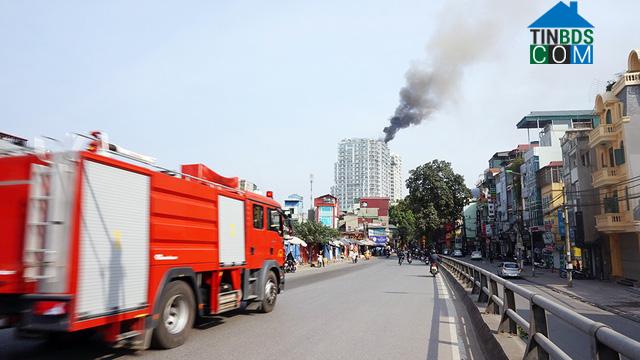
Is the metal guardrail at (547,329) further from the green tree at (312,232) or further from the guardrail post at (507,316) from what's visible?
the green tree at (312,232)

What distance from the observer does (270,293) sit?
12.3 m

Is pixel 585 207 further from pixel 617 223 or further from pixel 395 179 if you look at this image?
pixel 395 179

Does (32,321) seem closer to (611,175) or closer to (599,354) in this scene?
(599,354)

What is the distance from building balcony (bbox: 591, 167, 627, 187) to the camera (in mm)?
31375

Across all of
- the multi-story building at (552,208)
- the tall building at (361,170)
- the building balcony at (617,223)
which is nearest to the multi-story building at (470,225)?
the tall building at (361,170)

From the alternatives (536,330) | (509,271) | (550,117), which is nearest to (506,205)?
(550,117)

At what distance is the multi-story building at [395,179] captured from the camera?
15975 cm

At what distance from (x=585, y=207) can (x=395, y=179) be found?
13290cm

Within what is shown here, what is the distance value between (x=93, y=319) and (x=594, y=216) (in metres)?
37.6

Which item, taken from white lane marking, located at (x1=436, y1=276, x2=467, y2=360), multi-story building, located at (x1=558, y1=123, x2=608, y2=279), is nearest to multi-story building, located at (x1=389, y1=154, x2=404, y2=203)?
multi-story building, located at (x1=558, y1=123, x2=608, y2=279)

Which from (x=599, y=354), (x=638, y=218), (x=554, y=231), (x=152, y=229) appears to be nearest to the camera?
(x=599, y=354)

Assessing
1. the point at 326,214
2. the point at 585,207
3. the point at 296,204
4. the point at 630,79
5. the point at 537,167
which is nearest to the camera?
the point at 630,79

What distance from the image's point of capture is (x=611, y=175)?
32281mm

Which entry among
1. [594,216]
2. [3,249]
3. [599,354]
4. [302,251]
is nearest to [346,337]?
[3,249]
